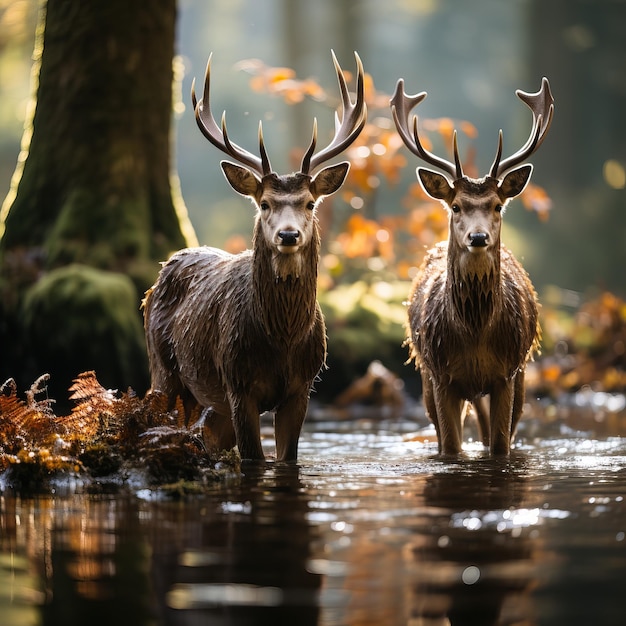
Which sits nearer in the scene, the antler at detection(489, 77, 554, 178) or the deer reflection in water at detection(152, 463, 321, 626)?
the deer reflection in water at detection(152, 463, 321, 626)

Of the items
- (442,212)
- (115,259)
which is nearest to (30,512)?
(115,259)

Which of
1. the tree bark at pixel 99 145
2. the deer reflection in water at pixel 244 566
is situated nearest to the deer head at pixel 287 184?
the deer reflection in water at pixel 244 566

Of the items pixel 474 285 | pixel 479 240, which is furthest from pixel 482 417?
pixel 479 240

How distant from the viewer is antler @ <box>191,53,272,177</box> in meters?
8.06

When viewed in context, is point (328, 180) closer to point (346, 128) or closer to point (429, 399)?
point (346, 128)

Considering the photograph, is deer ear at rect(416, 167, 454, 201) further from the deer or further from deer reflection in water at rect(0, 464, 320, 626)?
deer reflection in water at rect(0, 464, 320, 626)

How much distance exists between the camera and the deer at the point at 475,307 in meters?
8.23

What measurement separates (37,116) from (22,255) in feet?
5.48

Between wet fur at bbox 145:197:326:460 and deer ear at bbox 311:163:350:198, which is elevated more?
deer ear at bbox 311:163:350:198

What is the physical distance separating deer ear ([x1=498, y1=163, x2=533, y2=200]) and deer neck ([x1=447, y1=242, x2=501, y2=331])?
1.61ft

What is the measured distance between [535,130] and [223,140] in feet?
8.09

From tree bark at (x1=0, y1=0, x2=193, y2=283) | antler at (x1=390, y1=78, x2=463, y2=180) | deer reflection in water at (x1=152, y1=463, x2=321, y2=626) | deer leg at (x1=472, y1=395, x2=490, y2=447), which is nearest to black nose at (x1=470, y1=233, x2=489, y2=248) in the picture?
antler at (x1=390, y1=78, x2=463, y2=180)

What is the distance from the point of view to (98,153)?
13.2 meters

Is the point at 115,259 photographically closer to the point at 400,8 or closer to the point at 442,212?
the point at 442,212
